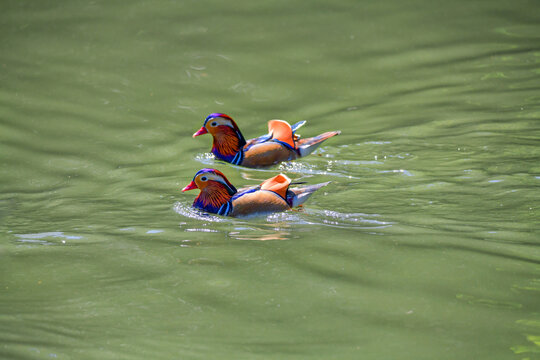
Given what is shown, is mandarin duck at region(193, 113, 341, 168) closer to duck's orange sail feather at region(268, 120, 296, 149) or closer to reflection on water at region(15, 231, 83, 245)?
duck's orange sail feather at region(268, 120, 296, 149)

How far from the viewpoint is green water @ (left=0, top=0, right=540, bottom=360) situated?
12.5 ft

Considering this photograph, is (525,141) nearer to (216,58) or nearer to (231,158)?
(231,158)

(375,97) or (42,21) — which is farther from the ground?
(42,21)

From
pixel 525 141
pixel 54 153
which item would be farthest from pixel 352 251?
pixel 54 153

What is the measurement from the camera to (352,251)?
4.84m

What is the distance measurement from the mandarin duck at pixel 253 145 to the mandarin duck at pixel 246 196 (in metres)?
1.74

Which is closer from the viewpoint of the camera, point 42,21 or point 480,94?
point 480,94

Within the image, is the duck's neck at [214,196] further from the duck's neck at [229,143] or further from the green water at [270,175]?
the duck's neck at [229,143]

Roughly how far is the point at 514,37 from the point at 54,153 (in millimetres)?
8170

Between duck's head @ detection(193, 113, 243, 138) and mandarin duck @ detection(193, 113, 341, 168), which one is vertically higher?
duck's head @ detection(193, 113, 243, 138)

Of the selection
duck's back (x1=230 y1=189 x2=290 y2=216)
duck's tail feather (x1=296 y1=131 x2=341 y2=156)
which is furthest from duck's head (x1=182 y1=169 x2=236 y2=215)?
duck's tail feather (x1=296 y1=131 x2=341 y2=156)

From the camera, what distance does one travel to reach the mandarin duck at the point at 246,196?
5.96 metres

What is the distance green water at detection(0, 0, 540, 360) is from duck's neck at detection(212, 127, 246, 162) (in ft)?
0.69

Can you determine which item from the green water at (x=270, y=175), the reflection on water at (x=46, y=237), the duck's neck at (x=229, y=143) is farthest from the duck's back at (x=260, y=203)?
the duck's neck at (x=229, y=143)
